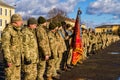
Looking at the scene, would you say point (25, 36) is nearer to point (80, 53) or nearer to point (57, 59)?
point (57, 59)

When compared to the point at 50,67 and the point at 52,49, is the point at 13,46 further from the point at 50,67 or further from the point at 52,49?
the point at 50,67

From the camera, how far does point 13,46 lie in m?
8.91

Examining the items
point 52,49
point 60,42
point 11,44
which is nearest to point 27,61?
point 11,44

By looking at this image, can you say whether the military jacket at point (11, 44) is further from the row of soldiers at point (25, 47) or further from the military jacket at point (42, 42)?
the military jacket at point (42, 42)

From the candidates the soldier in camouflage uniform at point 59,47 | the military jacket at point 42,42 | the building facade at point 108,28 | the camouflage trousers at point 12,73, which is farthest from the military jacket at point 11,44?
the building facade at point 108,28

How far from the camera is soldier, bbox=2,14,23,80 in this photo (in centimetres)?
877

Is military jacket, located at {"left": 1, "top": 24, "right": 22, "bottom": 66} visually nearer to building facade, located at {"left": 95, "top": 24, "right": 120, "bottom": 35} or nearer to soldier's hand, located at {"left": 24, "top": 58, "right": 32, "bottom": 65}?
soldier's hand, located at {"left": 24, "top": 58, "right": 32, "bottom": 65}

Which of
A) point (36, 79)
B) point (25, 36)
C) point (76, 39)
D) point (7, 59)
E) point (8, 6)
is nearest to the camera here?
point (7, 59)

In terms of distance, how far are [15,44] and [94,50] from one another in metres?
17.5

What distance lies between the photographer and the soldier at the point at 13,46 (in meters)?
8.77

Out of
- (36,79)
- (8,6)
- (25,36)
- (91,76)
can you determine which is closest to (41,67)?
(36,79)

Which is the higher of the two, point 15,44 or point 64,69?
point 15,44

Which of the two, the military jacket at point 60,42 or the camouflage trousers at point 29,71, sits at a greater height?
the military jacket at point 60,42

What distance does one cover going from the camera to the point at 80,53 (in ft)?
58.5
